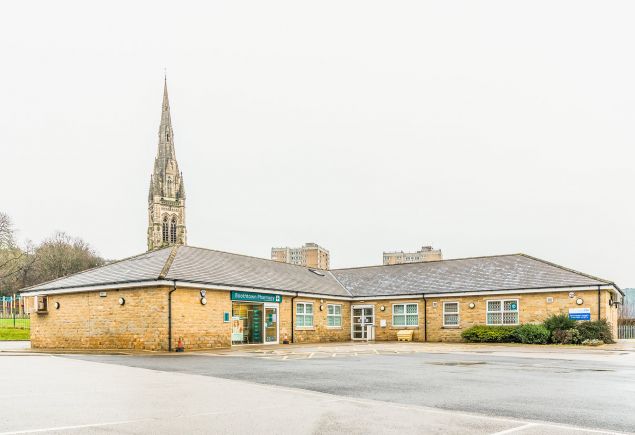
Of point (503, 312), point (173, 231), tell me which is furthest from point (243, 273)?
point (173, 231)

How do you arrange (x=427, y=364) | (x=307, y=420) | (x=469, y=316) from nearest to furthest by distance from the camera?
(x=307, y=420), (x=427, y=364), (x=469, y=316)

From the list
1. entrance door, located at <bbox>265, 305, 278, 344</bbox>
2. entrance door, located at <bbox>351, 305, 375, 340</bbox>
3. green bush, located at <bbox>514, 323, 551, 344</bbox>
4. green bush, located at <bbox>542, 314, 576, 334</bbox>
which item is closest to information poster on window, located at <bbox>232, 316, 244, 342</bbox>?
entrance door, located at <bbox>265, 305, 278, 344</bbox>

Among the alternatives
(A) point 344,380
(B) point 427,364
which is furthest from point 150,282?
(A) point 344,380

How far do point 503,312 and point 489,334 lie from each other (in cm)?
192

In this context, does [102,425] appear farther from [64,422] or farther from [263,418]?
[263,418]

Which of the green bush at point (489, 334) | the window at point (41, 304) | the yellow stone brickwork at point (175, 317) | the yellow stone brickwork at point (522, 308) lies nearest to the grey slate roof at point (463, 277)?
the yellow stone brickwork at point (522, 308)

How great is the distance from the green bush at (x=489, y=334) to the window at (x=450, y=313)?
1.60 meters

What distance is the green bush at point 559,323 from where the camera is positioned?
28.2 m

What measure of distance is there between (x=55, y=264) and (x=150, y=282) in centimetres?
4929

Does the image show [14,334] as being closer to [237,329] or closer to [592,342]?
[237,329]

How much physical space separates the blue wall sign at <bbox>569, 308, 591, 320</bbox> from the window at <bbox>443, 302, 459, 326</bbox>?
5941mm

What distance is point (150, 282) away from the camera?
23.8 m

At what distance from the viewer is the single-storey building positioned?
81.0 feet

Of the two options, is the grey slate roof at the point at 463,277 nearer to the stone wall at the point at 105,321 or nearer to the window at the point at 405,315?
the window at the point at 405,315
